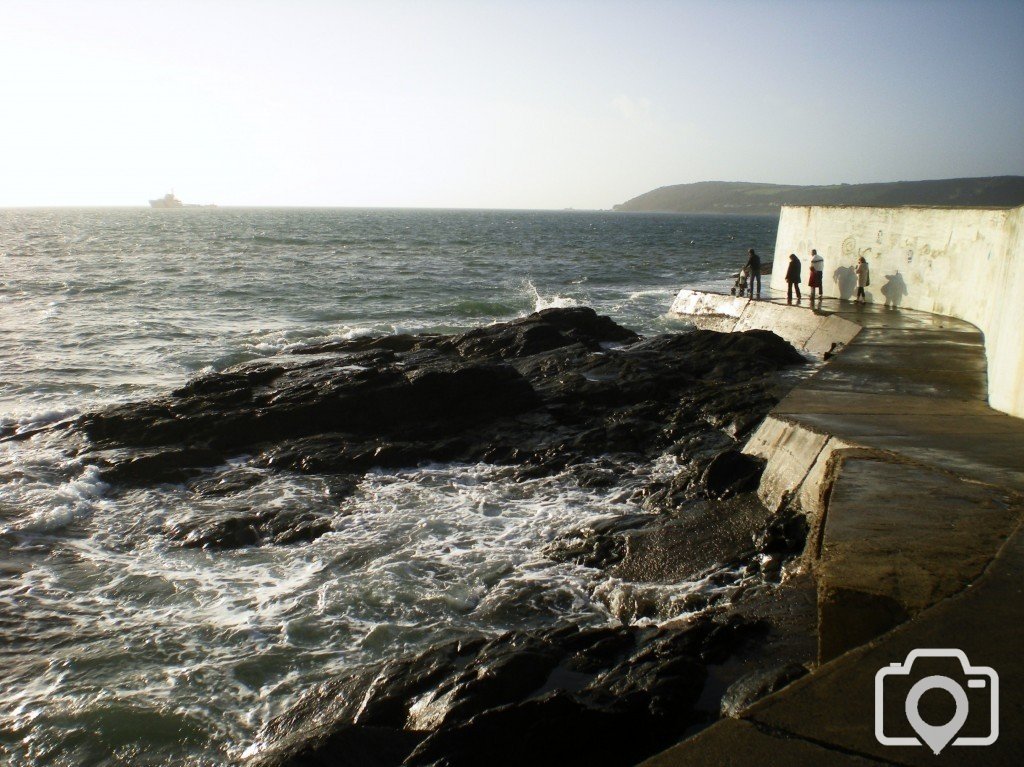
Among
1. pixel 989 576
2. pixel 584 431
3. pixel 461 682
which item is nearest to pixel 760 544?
pixel 989 576

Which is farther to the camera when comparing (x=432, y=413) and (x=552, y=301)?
(x=552, y=301)

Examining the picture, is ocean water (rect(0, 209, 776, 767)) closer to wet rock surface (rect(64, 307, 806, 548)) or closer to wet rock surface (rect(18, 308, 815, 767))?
wet rock surface (rect(18, 308, 815, 767))

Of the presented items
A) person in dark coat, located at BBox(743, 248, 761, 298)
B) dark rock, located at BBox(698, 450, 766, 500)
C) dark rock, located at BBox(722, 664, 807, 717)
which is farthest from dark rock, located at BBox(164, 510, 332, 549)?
person in dark coat, located at BBox(743, 248, 761, 298)

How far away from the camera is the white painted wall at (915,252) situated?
46.4 ft

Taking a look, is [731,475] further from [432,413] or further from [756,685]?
[432,413]

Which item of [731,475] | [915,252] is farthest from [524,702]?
[915,252]

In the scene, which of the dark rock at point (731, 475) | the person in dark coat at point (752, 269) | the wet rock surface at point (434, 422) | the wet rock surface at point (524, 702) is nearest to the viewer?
the wet rock surface at point (524, 702)

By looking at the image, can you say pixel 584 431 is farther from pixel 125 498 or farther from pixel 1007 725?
pixel 1007 725

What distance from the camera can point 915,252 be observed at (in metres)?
17.0

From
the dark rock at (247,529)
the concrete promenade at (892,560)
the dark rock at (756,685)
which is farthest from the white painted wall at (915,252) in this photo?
Answer: the dark rock at (247,529)

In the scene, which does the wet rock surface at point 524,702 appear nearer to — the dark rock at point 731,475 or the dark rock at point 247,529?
the dark rock at point 731,475

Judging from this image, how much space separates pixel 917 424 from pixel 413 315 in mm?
19876

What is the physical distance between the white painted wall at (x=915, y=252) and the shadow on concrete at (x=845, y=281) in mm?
23

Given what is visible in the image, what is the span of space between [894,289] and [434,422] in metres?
11.4
